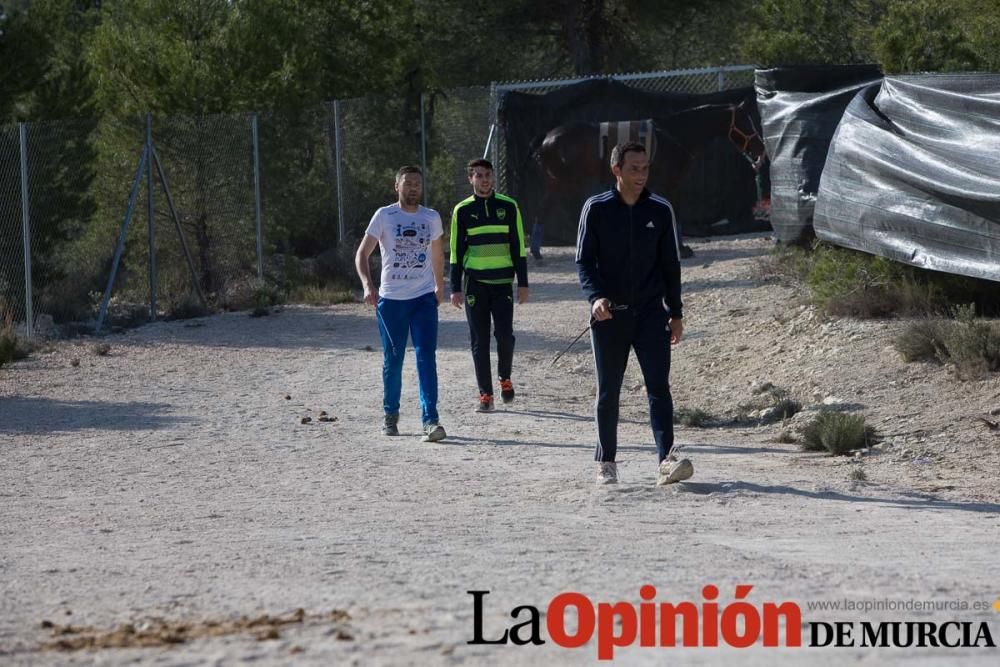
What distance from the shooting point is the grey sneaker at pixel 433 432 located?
9.88 m

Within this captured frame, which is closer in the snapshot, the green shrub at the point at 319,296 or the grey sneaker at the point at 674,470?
the grey sneaker at the point at 674,470

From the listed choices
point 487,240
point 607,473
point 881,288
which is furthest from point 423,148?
point 607,473

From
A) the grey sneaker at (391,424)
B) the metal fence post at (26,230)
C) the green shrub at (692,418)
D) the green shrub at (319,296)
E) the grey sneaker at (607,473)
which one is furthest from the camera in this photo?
the green shrub at (319,296)

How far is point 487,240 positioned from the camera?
11.2 metres

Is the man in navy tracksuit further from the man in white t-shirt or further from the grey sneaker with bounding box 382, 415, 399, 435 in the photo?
the grey sneaker with bounding box 382, 415, 399, 435

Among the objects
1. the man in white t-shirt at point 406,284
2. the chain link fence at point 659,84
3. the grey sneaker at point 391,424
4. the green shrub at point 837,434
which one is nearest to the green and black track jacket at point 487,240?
the man in white t-shirt at point 406,284

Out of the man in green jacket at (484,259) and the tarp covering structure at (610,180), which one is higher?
the tarp covering structure at (610,180)

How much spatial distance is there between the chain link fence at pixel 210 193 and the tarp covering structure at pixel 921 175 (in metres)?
8.19

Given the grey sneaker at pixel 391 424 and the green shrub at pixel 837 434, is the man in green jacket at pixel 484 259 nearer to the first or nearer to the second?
the grey sneaker at pixel 391 424

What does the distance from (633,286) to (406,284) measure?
8.60 feet

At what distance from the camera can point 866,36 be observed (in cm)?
1504

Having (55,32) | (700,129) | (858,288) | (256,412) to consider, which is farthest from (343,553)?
(700,129)

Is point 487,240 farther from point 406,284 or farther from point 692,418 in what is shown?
point 692,418

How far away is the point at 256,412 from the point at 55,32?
28.5ft
